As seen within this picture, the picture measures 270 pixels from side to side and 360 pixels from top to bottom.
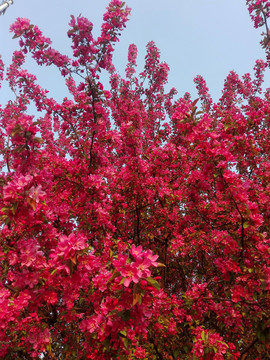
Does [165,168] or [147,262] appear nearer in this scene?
[147,262]

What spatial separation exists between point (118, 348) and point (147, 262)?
89 centimetres

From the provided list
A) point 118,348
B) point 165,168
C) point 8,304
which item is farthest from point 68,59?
point 118,348

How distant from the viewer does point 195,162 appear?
571 cm

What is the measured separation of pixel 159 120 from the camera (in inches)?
373

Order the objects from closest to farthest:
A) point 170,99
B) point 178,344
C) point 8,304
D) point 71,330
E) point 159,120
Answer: point 8,304 < point 71,330 < point 178,344 < point 159,120 < point 170,99

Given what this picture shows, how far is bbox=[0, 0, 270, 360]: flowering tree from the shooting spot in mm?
2465

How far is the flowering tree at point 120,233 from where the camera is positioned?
246 centimetres

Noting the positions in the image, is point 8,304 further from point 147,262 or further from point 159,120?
point 159,120

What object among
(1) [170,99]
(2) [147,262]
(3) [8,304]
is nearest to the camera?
(2) [147,262]

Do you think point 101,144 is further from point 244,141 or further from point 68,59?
point 244,141

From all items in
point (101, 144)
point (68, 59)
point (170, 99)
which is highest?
point (170, 99)

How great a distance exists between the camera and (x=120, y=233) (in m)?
5.82

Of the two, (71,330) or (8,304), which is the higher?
(8,304)

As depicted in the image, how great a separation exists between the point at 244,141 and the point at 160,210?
218 centimetres
